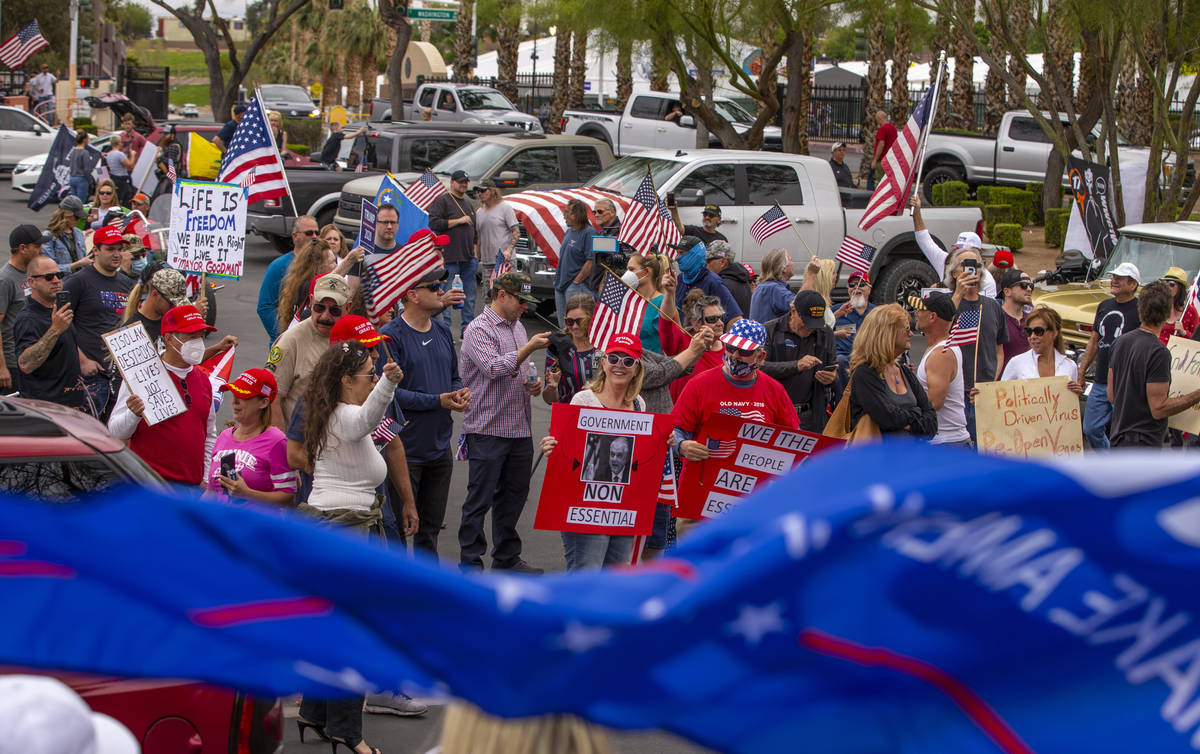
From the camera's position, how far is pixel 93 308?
872 cm

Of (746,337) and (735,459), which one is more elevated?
(746,337)

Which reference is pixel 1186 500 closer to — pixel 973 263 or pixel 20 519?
pixel 20 519

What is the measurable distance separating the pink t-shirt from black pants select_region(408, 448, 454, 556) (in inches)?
54.5

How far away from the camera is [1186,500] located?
1.43 metres

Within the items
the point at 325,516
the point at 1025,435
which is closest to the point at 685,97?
the point at 1025,435

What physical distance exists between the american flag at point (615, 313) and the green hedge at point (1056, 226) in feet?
58.3

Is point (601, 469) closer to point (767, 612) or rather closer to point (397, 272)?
point (397, 272)

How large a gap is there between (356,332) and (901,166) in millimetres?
8286

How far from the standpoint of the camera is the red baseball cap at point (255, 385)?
6.07 m

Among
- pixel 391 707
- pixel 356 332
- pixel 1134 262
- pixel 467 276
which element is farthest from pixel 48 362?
pixel 1134 262

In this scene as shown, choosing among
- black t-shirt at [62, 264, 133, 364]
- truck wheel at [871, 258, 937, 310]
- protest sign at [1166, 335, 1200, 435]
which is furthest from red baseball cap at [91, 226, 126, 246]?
truck wheel at [871, 258, 937, 310]

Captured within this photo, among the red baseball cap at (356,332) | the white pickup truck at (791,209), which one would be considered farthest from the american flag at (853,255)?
the red baseball cap at (356,332)

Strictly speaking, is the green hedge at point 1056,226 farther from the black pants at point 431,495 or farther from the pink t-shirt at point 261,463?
the pink t-shirt at point 261,463

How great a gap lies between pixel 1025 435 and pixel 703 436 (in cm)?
223
